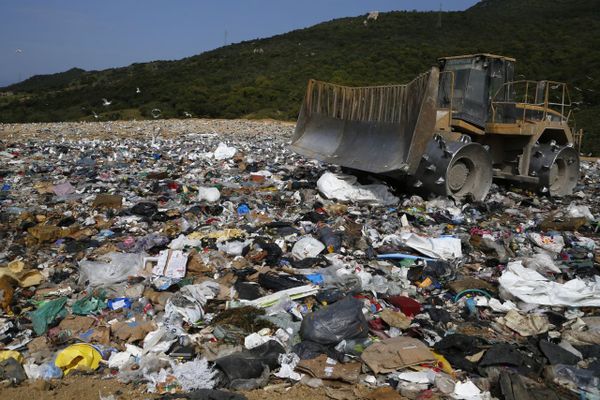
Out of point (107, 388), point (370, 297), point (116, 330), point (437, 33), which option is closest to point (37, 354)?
point (116, 330)

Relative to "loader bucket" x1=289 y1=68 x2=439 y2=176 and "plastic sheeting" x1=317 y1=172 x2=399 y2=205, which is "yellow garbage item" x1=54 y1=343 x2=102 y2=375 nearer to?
"loader bucket" x1=289 y1=68 x2=439 y2=176

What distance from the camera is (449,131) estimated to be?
671 centimetres

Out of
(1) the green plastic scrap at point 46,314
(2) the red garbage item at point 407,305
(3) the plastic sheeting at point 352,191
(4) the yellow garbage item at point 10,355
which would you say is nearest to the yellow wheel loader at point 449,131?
(3) the plastic sheeting at point 352,191

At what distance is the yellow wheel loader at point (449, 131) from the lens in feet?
20.2

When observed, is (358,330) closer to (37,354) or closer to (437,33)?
(37,354)

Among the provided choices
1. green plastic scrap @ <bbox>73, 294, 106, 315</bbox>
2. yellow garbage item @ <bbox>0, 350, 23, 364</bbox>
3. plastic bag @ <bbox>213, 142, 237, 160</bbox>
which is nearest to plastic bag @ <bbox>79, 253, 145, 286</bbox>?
green plastic scrap @ <bbox>73, 294, 106, 315</bbox>

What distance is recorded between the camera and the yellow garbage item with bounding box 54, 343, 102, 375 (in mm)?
3055

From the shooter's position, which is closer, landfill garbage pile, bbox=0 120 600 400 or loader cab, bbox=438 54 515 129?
landfill garbage pile, bbox=0 120 600 400

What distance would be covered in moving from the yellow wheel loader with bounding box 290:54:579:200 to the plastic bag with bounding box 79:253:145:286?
3.16 meters

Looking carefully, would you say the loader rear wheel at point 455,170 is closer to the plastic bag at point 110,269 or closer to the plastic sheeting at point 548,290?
the plastic sheeting at point 548,290

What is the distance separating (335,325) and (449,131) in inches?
165

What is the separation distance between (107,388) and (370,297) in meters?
2.02

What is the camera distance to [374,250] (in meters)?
5.07

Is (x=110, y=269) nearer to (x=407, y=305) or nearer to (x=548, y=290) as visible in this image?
(x=407, y=305)
